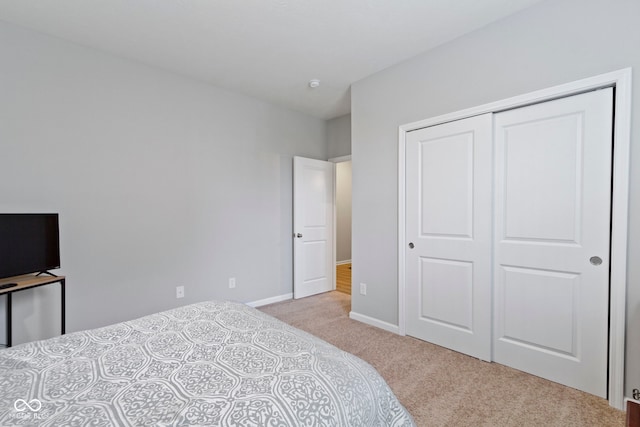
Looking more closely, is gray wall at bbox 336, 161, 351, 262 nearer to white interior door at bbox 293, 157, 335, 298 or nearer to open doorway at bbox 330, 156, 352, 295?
open doorway at bbox 330, 156, 352, 295

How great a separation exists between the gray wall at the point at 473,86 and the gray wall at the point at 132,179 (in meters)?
1.29

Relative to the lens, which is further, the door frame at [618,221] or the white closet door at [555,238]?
the white closet door at [555,238]

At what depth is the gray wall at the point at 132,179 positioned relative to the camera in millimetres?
2273

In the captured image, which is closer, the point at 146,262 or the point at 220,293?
the point at 146,262

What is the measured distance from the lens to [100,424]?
754mm

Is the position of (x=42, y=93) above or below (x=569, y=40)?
below

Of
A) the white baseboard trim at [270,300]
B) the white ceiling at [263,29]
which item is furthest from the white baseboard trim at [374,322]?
the white ceiling at [263,29]

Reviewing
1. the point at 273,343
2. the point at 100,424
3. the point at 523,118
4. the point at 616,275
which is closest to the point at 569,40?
the point at 523,118

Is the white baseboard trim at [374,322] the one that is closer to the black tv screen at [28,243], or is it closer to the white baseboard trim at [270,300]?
the white baseboard trim at [270,300]

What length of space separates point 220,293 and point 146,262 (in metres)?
0.86

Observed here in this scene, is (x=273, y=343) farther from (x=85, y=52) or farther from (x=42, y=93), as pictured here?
(x=85, y=52)

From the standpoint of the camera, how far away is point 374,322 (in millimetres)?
3064

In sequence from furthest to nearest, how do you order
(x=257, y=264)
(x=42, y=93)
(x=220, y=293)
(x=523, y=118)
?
(x=257, y=264) → (x=220, y=293) → (x=42, y=93) → (x=523, y=118)

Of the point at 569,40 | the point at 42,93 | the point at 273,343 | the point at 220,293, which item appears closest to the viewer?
the point at 273,343
